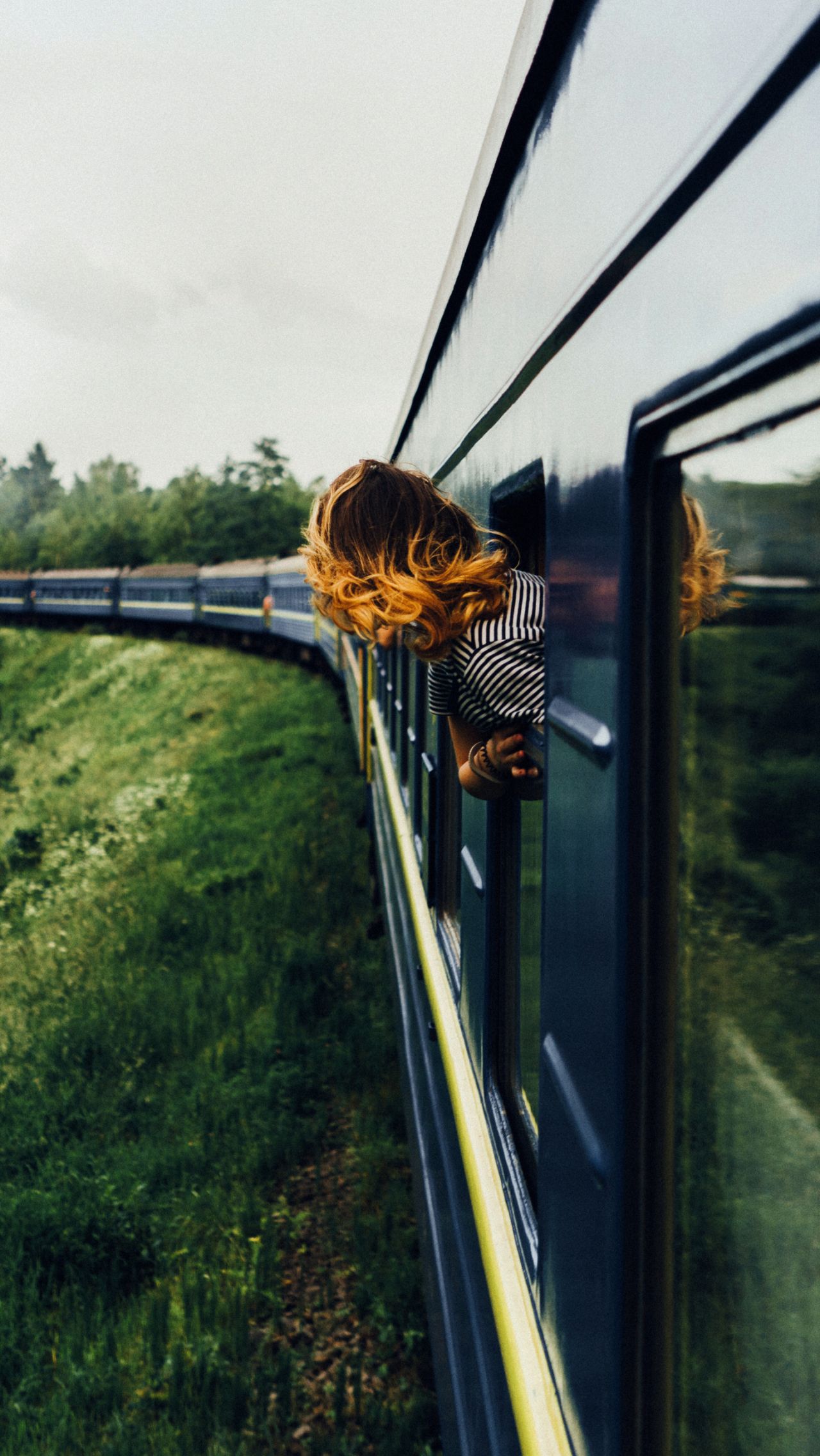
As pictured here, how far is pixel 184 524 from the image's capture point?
2196 inches

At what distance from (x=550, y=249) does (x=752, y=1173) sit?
0.99 m

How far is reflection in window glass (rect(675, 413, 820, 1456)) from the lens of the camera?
677 mm

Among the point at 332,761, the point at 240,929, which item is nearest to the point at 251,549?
the point at 332,761

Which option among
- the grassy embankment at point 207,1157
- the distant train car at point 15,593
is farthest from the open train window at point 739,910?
the distant train car at point 15,593

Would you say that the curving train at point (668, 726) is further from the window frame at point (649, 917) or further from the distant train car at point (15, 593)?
the distant train car at point (15, 593)

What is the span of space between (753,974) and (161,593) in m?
26.7

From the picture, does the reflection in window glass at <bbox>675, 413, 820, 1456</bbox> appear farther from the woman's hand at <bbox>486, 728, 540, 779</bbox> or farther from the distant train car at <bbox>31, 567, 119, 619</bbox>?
the distant train car at <bbox>31, 567, 119, 619</bbox>

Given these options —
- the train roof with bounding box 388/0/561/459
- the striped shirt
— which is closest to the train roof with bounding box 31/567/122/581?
the train roof with bounding box 388/0/561/459

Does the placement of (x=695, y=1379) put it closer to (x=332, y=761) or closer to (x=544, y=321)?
(x=544, y=321)

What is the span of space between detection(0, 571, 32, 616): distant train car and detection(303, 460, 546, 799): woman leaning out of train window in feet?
112

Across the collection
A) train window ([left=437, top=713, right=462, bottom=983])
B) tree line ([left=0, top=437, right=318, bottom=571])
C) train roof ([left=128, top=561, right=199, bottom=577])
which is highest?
tree line ([left=0, top=437, right=318, bottom=571])

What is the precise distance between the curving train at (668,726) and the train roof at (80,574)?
2880 cm

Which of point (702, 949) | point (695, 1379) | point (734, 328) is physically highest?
point (734, 328)

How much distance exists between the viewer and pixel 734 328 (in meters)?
0.69
